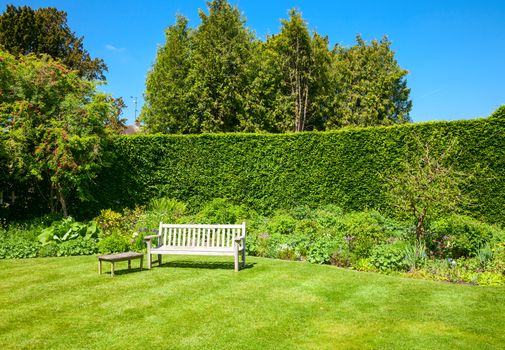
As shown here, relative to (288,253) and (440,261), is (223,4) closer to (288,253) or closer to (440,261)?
(288,253)

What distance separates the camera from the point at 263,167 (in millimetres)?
15258

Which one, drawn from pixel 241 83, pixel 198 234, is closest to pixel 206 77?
pixel 241 83

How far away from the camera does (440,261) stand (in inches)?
330

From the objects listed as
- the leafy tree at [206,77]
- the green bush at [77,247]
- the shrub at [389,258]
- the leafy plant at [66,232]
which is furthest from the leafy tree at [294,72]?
the shrub at [389,258]

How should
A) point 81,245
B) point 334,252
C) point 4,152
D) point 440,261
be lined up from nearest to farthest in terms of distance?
1. point 440,261
2. point 334,252
3. point 81,245
4. point 4,152

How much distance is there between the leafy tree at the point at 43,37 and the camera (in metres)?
23.2

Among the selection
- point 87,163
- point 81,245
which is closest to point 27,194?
point 87,163

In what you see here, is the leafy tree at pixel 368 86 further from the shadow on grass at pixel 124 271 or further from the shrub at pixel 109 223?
the shadow on grass at pixel 124 271

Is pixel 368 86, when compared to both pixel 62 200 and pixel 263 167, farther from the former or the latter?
pixel 62 200

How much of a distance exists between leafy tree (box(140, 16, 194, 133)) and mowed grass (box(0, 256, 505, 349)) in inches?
611

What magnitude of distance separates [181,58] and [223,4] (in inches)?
152

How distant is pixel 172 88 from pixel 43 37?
8.67 metres

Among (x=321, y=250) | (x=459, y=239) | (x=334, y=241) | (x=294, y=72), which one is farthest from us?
(x=294, y=72)

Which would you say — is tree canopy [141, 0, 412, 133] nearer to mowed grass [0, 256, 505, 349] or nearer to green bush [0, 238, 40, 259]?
green bush [0, 238, 40, 259]
